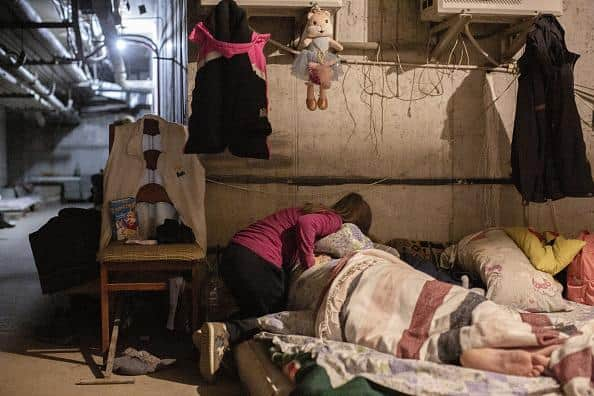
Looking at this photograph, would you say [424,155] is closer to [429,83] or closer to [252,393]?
[429,83]

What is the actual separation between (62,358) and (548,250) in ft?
9.50

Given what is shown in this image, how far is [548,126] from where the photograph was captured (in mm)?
3535

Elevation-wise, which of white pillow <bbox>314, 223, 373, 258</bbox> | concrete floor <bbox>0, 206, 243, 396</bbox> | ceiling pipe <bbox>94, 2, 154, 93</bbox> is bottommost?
concrete floor <bbox>0, 206, 243, 396</bbox>

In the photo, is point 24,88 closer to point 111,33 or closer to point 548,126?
point 111,33

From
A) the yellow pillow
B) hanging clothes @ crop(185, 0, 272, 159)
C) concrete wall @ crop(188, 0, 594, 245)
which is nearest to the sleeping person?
hanging clothes @ crop(185, 0, 272, 159)

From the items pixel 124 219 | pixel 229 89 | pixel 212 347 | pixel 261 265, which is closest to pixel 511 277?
pixel 261 265

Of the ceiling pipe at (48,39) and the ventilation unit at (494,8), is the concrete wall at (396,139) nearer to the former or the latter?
the ventilation unit at (494,8)

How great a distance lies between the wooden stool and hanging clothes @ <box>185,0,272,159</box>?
0.58 metres

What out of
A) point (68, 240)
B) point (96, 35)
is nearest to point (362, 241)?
point (68, 240)

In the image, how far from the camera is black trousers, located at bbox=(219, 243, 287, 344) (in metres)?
2.99

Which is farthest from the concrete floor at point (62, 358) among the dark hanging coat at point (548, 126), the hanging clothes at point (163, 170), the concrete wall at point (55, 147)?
the concrete wall at point (55, 147)

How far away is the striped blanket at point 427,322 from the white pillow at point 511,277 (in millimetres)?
666

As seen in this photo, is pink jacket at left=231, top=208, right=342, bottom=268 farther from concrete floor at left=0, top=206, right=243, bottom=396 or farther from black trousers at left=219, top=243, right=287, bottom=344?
concrete floor at left=0, top=206, right=243, bottom=396

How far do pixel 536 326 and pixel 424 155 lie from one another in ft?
6.49
